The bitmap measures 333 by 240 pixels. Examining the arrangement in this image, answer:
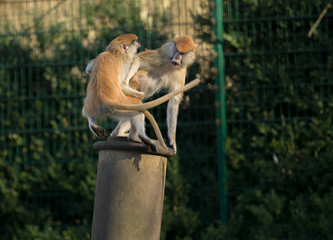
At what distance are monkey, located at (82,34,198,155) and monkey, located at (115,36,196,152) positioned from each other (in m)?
0.50

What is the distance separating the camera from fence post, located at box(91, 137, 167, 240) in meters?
2.93

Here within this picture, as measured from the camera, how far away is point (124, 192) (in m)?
2.94

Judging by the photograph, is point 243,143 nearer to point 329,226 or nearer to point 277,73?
point 277,73

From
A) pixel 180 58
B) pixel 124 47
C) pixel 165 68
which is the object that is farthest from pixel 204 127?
pixel 124 47

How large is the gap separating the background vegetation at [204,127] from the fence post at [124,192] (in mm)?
1915

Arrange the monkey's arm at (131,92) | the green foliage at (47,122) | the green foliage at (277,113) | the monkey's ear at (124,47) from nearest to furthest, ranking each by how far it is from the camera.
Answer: the monkey's arm at (131,92) < the monkey's ear at (124,47) < the green foliage at (277,113) < the green foliage at (47,122)

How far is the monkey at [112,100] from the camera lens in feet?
9.84

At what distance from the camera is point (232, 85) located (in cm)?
517

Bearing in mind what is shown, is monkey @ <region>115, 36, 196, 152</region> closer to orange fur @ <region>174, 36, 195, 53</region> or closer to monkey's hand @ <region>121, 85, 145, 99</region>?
orange fur @ <region>174, 36, 195, 53</region>

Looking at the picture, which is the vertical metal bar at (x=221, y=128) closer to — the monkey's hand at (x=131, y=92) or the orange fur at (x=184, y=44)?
the orange fur at (x=184, y=44)

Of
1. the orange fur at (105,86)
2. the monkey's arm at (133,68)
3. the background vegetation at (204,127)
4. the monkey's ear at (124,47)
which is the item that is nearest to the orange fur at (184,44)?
the monkey's arm at (133,68)

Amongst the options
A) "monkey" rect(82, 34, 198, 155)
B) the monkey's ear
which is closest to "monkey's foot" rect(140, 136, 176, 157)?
"monkey" rect(82, 34, 198, 155)

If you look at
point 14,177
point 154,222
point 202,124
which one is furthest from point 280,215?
point 14,177

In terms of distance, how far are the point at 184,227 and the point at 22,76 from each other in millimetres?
2311
